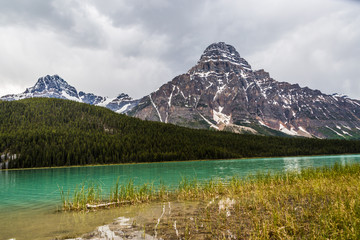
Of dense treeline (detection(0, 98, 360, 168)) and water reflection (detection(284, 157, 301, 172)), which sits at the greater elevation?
dense treeline (detection(0, 98, 360, 168))

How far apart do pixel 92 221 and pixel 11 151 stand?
152 meters

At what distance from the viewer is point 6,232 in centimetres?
1366

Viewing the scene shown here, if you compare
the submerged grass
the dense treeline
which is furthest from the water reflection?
the dense treeline

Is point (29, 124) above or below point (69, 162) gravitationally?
above

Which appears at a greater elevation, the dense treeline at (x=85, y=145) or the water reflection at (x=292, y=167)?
the dense treeline at (x=85, y=145)

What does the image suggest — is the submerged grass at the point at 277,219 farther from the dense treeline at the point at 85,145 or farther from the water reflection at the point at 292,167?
the dense treeline at the point at 85,145

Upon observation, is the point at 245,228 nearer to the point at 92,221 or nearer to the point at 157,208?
the point at 157,208

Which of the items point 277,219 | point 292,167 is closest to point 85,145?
point 292,167

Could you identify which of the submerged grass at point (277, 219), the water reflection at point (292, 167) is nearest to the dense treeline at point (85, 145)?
the water reflection at point (292, 167)

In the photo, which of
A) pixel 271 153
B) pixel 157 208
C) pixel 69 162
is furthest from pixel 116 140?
pixel 157 208

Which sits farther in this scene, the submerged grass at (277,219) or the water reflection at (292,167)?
the water reflection at (292,167)

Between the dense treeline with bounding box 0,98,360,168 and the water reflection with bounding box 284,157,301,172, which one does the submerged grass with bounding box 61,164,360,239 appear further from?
the dense treeline with bounding box 0,98,360,168

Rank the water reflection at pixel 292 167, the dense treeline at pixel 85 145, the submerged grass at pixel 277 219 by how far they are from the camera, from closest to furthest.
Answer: the submerged grass at pixel 277 219 → the water reflection at pixel 292 167 → the dense treeline at pixel 85 145

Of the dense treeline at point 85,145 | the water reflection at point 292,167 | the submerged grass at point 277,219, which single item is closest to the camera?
the submerged grass at point 277,219
